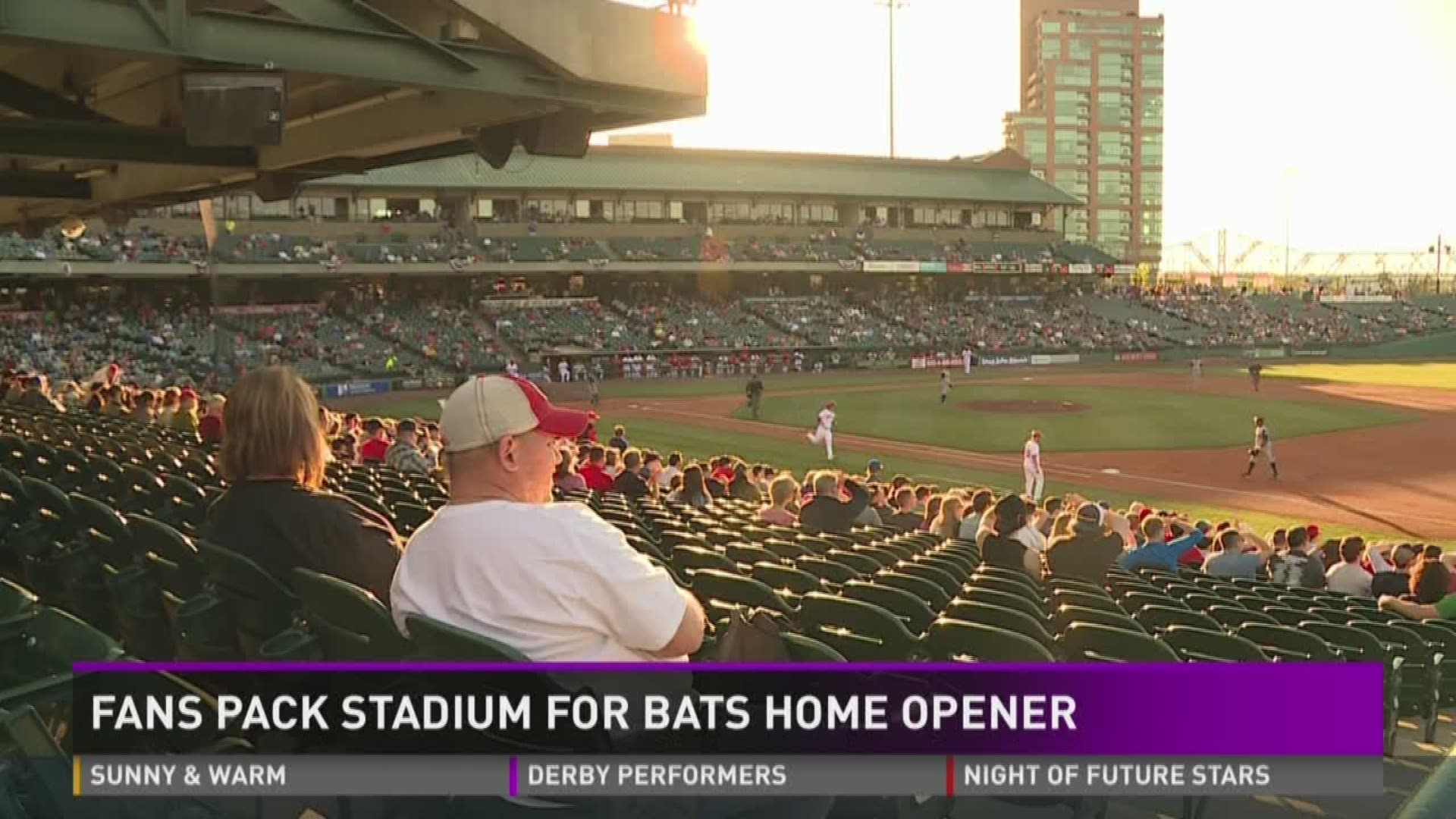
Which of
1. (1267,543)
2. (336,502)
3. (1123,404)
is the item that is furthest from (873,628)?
(1123,404)

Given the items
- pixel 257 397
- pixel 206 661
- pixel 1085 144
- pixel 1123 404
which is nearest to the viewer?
pixel 206 661

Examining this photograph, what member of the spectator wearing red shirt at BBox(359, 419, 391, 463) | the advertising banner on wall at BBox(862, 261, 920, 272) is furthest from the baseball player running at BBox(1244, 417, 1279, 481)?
the advertising banner on wall at BBox(862, 261, 920, 272)

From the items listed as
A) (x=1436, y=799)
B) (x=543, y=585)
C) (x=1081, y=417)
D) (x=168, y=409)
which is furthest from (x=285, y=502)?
(x=1081, y=417)

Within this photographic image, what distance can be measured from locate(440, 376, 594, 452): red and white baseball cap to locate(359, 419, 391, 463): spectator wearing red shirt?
13.1 metres

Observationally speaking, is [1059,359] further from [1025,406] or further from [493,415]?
[493,415]

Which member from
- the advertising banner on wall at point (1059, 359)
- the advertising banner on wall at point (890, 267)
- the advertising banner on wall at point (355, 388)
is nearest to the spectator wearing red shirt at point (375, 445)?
the advertising banner on wall at point (355, 388)

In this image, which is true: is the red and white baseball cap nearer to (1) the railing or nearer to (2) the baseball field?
(1) the railing

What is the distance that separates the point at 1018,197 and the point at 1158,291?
44.0 ft

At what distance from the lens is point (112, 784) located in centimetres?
297

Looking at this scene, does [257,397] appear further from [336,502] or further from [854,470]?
[854,470]

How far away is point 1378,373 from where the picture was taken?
6372 centimetres

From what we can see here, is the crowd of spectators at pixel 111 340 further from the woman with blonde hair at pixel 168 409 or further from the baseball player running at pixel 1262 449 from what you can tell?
the baseball player running at pixel 1262 449

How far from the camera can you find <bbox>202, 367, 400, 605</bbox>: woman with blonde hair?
482 centimetres

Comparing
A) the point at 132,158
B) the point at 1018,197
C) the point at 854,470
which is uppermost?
the point at 1018,197
